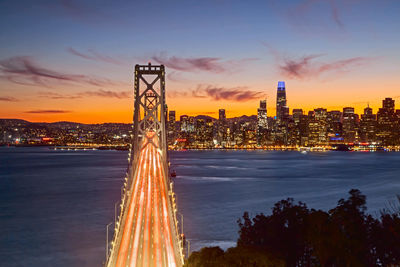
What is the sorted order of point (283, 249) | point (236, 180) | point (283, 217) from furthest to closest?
point (236, 180) → point (283, 217) → point (283, 249)

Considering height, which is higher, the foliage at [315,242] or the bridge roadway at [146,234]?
the foliage at [315,242]

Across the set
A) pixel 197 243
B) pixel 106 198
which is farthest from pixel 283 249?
pixel 106 198

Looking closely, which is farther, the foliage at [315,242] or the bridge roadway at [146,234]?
the bridge roadway at [146,234]

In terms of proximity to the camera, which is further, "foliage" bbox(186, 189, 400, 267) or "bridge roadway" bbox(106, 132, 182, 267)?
"bridge roadway" bbox(106, 132, 182, 267)

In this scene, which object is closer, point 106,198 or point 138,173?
point 106,198

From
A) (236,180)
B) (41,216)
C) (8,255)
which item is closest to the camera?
(8,255)

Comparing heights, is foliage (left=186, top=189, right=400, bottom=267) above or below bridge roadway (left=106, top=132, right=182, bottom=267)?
above

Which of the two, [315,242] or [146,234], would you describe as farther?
[146,234]

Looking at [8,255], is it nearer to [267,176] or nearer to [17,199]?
[17,199]

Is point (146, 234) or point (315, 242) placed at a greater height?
point (315, 242)

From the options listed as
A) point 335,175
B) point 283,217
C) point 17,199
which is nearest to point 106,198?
point 17,199

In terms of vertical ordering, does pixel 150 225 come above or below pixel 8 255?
above
